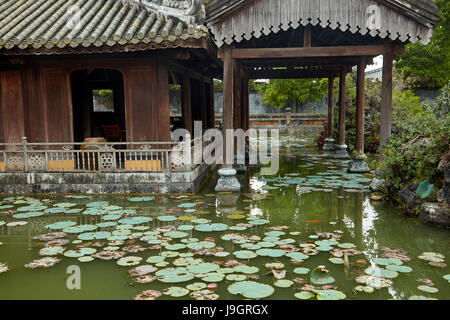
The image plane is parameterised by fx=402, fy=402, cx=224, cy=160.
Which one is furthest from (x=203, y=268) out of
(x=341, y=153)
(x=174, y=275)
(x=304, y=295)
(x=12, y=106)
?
(x=341, y=153)

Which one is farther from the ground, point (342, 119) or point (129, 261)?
point (342, 119)

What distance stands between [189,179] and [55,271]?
4117mm

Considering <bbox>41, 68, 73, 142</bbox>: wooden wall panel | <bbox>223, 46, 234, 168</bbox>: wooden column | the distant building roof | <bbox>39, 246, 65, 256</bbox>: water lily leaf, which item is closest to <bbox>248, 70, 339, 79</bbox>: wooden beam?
<bbox>223, 46, 234, 168</bbox>: wooden column

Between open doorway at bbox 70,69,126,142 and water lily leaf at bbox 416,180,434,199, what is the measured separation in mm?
8020

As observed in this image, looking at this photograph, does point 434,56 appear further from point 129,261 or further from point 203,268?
point 129,261

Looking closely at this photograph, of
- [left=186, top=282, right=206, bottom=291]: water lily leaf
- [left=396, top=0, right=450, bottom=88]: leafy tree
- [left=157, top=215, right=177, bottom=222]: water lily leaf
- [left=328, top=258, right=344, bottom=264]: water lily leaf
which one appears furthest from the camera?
[left=396, top=0, right=450, bottom=88]: leafy tree

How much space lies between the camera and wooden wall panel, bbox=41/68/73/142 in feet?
30.2

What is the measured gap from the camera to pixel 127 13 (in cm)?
937

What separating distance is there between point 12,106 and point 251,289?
8001mm

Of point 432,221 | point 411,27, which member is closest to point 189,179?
point 432,221

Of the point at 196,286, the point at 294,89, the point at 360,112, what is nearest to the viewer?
the point at 196,286

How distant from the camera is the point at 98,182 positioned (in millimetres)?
8406

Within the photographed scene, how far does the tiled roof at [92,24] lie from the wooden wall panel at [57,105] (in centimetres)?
103

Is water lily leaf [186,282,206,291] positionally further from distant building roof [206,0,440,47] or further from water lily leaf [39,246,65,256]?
distant building roof [206,0,440,47]
